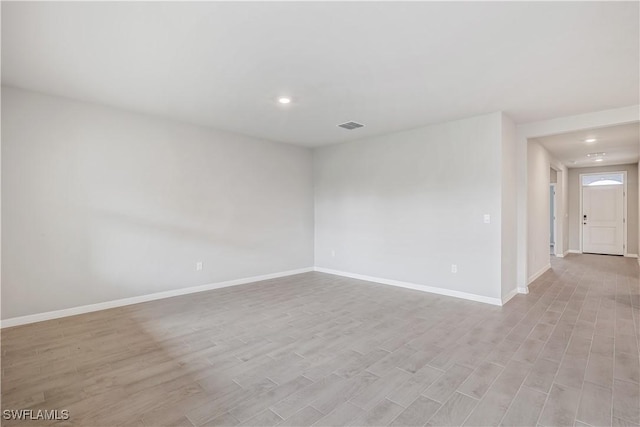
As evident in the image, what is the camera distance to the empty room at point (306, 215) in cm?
212

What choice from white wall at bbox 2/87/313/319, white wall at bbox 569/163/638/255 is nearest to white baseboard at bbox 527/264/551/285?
white wall at bbox 569/163/638/255

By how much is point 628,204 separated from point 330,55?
10.2 meters

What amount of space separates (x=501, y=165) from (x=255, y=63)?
3.40 metres

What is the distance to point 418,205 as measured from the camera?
5.05 metres

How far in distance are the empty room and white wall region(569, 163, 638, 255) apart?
3203 mm

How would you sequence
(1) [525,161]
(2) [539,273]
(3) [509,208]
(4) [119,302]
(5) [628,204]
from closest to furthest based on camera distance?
(4) [119,302]
(3) [509,208]
(1) [525,161]
(2) [539,273]
(5) [628,204]

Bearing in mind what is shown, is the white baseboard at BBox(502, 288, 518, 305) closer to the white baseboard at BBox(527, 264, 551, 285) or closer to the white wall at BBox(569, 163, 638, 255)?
the white baseboard at BBox(527, 264, 551, 285)

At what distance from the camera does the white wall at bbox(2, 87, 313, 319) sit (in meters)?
3.46

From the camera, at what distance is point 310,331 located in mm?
3277

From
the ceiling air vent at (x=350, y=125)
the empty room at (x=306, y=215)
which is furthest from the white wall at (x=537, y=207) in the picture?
the ceiling air vent at (x=350, y=125)

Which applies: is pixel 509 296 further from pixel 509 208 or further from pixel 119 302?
pixel 119 302

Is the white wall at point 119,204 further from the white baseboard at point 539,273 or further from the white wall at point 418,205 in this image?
the white baseboard at point 539,273

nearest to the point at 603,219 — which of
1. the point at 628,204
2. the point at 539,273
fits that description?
the point at 628,204

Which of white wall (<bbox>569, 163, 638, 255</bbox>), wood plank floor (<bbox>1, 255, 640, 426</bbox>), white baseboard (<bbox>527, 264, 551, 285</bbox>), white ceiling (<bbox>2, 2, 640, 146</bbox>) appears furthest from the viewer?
white wall (<bbox>569, 163, 638, 255</bbox>)
